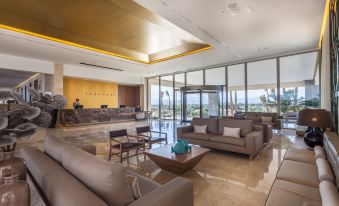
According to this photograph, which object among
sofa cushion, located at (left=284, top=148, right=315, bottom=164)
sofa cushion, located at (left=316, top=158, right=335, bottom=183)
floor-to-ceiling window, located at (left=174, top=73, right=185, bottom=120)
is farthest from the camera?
floor-to-ceiling window, located at (left=174, top=73, right=185, bottom=120)

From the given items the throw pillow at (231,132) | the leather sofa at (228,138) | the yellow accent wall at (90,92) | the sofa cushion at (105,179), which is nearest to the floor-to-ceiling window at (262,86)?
the leather sofa at (228,138)

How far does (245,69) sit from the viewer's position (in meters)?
8.61

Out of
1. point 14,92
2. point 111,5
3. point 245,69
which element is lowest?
point 14,92

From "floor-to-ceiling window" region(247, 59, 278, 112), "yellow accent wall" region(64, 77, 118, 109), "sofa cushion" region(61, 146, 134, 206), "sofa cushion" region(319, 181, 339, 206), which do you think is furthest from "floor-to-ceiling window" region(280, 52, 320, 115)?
"yellow accent wall" region(64, 77, 118, 109)

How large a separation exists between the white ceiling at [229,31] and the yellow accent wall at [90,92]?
8.94 ft

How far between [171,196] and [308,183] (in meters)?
1.57

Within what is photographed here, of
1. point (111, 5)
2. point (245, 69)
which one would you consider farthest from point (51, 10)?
point (245, 69)

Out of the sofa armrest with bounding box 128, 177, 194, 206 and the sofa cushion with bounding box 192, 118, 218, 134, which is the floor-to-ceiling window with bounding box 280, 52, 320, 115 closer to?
the sofa cushion with bounding box 192, 118, 218, 134

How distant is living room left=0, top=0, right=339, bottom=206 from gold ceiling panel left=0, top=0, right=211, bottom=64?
4cm

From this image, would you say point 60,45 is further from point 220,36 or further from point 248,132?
point 248,132

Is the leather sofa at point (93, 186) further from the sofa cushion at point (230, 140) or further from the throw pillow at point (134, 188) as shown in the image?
the sofa cushion at point (230, 140)

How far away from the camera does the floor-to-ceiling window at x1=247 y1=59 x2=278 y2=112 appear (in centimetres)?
795

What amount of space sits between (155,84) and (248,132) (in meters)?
9.72

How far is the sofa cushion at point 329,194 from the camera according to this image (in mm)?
1233
